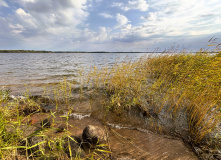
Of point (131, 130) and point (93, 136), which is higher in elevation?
point (93, 136)

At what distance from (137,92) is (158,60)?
700 cm

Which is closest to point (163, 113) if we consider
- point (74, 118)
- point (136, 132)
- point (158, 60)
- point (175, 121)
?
point (175, 121)

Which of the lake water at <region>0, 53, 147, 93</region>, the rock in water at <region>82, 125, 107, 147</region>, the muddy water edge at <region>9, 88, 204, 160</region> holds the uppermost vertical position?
the lake water at <region>0, 53, 147, 93</region>

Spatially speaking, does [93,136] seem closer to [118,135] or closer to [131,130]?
[118,135]

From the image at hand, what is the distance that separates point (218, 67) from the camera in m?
3.21

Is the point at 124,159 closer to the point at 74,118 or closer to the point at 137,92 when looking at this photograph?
the point at 74,118

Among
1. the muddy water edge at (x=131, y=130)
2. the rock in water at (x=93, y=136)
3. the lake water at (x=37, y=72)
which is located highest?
the lake water at (x=37, y=72)

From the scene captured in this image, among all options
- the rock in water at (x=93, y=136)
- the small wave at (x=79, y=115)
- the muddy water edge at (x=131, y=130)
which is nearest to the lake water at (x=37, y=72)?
the small wave at (x=79, y=115)

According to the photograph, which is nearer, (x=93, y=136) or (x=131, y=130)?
(x=93, y=136)

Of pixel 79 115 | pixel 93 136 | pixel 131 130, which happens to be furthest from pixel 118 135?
pixel 79 115

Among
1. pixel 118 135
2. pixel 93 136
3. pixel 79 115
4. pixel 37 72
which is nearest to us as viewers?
pixel 93 136

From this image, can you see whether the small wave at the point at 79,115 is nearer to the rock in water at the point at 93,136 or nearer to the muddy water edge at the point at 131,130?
the muddy water edge at the point at 131,130

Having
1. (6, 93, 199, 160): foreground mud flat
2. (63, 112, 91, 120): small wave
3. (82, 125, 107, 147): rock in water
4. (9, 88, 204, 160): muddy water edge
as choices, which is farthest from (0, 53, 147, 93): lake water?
(82, 125, 107, 147): rock in water

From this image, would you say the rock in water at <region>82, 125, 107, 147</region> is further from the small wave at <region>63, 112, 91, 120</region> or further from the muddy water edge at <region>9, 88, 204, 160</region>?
the small wave at <region>63, 112, 91, 120</region>
